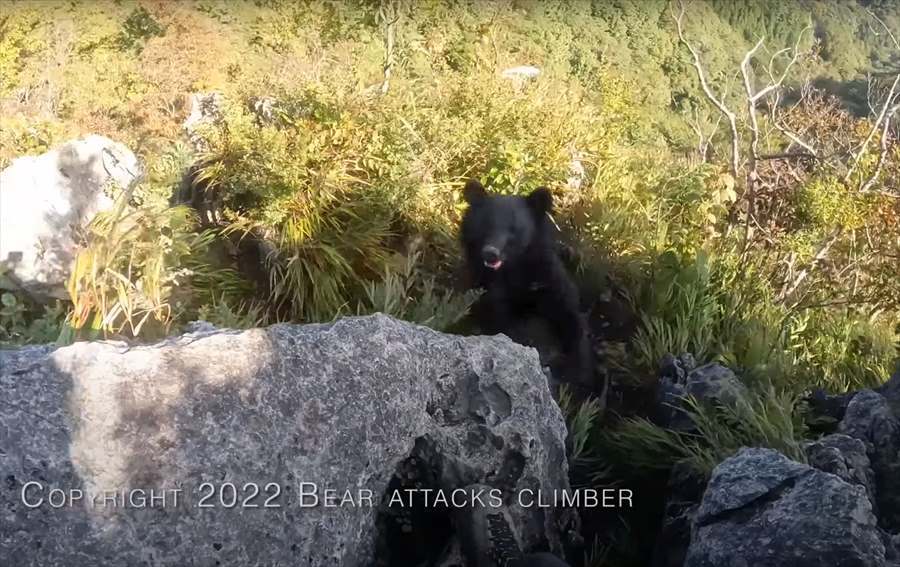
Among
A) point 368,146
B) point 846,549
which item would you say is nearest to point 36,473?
point 846,549

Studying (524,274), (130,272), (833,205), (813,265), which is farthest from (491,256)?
(813,265)

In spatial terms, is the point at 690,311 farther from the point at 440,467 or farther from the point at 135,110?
the point at 135,110

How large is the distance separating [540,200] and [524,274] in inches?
18.6

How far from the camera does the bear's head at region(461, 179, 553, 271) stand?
4.65m

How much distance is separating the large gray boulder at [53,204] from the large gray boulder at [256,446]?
3385mm

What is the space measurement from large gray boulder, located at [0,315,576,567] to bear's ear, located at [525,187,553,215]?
6.04 feet

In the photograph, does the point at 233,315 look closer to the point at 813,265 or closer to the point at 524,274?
the point at 524,274

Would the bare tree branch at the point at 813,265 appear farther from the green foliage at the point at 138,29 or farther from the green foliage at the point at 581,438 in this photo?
the green foliage at the point at 138,29

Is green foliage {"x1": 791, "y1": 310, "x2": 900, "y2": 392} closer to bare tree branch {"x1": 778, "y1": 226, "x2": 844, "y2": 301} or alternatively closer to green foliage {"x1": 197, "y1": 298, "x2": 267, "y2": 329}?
bare tree branch {"x1": 778, "y1": 226, "x2": 844, "y2": 301}

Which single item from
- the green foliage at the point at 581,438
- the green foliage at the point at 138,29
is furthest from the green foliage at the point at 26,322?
the green foliage at the point at 138,29

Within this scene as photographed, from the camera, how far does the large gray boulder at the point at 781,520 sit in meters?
2.33

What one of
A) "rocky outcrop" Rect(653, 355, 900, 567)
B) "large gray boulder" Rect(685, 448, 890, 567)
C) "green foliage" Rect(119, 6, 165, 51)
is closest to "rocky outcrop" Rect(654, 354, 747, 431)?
"rocky outcrop" Rect(653, 355, 900, 567)

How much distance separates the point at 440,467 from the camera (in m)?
2.90

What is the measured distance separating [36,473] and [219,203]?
13.5ft
